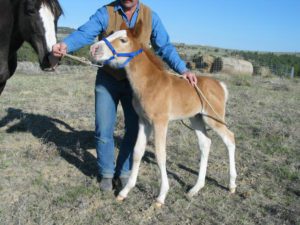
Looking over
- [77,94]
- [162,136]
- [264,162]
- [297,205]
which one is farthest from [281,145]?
[77,94]

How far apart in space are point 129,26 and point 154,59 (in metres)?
0.46

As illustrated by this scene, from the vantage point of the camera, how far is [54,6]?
3.91 m

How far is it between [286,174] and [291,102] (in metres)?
6.36

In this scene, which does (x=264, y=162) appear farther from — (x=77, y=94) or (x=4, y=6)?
(x=77, y=94)

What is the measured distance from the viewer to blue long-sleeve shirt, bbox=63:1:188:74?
13.6ft

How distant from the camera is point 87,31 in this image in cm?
418

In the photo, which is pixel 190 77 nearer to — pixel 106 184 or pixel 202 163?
pixel 202 163

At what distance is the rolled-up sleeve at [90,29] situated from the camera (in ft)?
13.6

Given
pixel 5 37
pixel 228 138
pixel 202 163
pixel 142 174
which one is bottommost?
pixel 142 174

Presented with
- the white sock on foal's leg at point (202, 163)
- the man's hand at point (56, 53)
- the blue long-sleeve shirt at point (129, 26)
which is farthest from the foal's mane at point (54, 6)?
the white sock on foal's leg at point (202, 163)

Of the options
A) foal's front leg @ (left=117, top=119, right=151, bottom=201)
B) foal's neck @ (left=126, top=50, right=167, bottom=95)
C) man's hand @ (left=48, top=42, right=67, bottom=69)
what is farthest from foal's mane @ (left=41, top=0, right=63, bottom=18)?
foal's front leg @ (left=117, top=119, right=151, bottom=201)

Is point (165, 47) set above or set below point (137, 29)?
below

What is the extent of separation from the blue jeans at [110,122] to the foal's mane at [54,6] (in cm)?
81

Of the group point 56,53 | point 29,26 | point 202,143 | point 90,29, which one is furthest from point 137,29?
point 202,143
